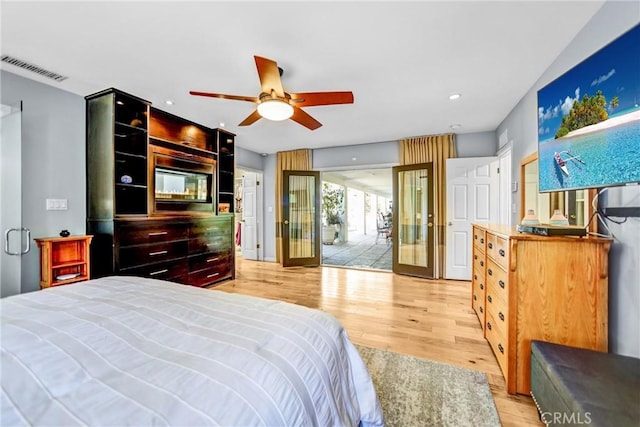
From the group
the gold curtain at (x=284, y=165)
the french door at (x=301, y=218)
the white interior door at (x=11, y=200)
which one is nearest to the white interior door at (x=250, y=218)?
the gold curtain at (x=284, y=165)

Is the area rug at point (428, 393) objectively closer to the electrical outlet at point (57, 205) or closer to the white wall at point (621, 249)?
the white wall at point (621, 249)

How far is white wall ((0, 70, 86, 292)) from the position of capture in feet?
8.64

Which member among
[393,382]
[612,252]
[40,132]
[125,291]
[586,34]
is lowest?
[393,382]

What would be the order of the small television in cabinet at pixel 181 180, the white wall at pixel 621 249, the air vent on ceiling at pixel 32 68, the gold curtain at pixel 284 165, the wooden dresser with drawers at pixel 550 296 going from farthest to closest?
the gold curtain at pixel 284 165
the small television in cabinet at pixel 181 180
the air vent on ceiling at pixel 32 68
the wooden dresser with drawers at pixel 550 296
the white wall at pixel 621 249

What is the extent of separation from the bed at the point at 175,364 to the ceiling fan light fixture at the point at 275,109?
1.65 meters

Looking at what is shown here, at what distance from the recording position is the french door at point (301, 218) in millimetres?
5801

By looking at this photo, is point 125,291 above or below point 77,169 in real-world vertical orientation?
below

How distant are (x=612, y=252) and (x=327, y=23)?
2439 millimetres

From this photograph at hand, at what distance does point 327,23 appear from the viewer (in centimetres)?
192

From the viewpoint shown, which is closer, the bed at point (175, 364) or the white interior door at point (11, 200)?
the bed at point (175, 364)

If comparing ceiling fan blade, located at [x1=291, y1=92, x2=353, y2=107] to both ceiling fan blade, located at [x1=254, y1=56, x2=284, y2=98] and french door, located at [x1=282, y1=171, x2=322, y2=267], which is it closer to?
ceiling fan blade, located at [x1=254, y1=56, x2=284, y2=98]

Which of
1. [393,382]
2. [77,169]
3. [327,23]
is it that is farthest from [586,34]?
[77,169]

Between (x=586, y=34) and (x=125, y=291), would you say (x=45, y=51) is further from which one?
(x=586, y=34)

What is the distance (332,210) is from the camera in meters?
9.64
